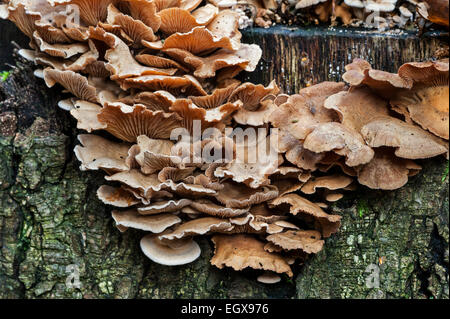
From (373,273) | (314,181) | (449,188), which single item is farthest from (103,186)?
(449,188)

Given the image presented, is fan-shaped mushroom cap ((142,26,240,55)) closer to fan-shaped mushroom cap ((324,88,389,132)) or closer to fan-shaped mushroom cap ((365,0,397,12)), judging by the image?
fan-shaped mushroom cap ((324,88,389,132))

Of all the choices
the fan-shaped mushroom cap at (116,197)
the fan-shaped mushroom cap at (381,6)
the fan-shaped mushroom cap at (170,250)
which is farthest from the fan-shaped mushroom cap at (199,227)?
the fan-shaped mushroom cap at (381,6)

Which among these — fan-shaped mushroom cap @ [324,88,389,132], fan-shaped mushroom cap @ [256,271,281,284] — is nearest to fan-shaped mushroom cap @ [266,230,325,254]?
fan-shaped mushroom cap @ [256,271,281,284]

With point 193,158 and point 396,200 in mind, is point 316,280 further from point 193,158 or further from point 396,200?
point 193,158

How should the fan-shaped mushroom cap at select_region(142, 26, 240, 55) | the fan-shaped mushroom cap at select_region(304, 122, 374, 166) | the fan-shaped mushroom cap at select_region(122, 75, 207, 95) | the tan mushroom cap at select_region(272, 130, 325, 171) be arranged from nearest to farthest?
the fan-shaped mushroom cap at select_region(304, 122, 374, 166), the fan-shaped mushroom cap at select_region(122, 75, 207, 95), the fan-shaped mushroom cap at select_region(142, 26, 240, 55), the tan mushroom cap at select_region(272, 130, 325, 171)

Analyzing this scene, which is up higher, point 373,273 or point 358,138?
point 358,138
